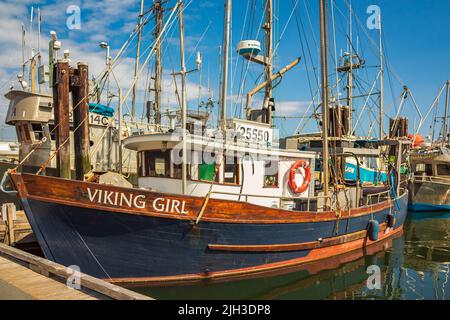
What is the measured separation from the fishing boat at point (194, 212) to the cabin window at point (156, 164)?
0.03m

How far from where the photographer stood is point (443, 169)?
2872 cm

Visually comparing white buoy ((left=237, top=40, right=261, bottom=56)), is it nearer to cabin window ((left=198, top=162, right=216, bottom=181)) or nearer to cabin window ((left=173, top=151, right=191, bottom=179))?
cabin window ((left=198, top=162, right=216, bottom=181))

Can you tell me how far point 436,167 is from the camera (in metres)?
28.7

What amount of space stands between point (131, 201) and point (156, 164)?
214 centimetres

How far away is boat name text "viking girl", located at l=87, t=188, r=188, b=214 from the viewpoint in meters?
7.48

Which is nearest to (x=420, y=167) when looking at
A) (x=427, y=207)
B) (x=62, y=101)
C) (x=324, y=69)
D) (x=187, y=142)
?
(x=427, y=207)

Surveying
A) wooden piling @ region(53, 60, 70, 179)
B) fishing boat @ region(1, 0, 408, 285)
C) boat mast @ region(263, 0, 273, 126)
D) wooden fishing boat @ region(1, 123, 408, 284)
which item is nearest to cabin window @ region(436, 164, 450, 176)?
fishing boat @ region(1, 0, 408, 285)

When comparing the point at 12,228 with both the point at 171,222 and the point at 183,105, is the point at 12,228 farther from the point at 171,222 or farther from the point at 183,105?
the point at 183,105

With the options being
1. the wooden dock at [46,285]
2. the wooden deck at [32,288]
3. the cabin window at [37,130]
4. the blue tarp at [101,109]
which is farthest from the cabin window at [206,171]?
the cabin window at [37,130]

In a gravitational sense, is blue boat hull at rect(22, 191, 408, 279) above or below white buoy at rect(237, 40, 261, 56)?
below

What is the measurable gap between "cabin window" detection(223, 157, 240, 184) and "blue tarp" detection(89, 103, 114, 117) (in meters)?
10.7

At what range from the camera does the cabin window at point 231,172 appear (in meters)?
9.56
